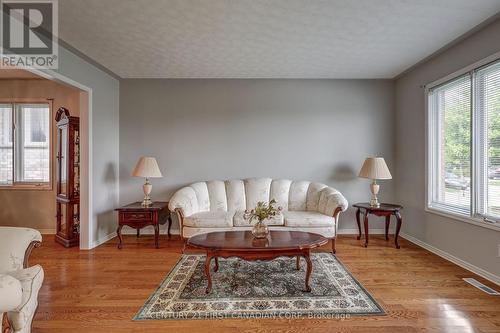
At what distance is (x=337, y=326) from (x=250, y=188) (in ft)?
9.30

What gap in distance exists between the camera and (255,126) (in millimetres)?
5059

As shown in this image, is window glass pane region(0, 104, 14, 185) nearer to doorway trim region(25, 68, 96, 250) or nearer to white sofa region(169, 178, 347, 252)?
doorway trim region(25, 68, 96, 250)

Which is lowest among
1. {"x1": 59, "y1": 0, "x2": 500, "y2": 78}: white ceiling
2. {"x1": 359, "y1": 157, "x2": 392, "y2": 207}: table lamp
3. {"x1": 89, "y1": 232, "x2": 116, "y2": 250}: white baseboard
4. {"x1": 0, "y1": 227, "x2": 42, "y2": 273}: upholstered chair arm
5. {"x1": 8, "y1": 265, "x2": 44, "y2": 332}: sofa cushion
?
{"x1": 89, "y1": 232, "x2": 116, "y2": 250}: white baseboard

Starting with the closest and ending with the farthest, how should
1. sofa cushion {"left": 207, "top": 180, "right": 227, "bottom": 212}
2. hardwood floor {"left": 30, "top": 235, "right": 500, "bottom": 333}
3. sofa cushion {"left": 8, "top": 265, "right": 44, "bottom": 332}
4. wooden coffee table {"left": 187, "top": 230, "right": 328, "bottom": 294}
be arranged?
1. sofa cushion {"left": 8, "top": 265, "right": 44, "bottom": 332}
2. hardwood floor {"left": 30, "top": 235, "right": 500, "bottom": 333}
3. wooden coffee table {"left": 187, "top": 230, "right": 328, "bottom": 294}
4. sofa cushion {"left": 207, "top": 180, "right": 227, "bottom": 212}

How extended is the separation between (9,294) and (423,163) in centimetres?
494

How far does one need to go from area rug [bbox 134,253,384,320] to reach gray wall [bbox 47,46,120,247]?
195cm

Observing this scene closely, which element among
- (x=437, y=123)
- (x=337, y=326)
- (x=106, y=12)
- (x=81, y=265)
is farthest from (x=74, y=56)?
(x=437, y=123)

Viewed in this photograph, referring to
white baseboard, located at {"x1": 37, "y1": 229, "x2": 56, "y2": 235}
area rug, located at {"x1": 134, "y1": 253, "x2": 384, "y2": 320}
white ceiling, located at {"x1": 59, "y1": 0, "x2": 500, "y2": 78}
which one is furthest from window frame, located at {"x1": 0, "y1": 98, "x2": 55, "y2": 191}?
area rug, located at {"x1": 134, "y1": 253, "x2": 384, "y2": 320}

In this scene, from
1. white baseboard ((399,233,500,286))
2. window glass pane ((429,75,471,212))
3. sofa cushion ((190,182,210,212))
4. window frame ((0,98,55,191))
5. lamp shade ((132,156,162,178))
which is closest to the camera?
white baseboard ((399,233,500,286))

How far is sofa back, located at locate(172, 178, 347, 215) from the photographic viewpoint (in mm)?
4660

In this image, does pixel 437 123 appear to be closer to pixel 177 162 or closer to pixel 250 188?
pixel 250 188

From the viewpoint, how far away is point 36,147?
16.6 ft

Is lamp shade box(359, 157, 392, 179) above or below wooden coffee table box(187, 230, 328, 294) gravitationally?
above

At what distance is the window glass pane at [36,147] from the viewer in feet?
16.6
